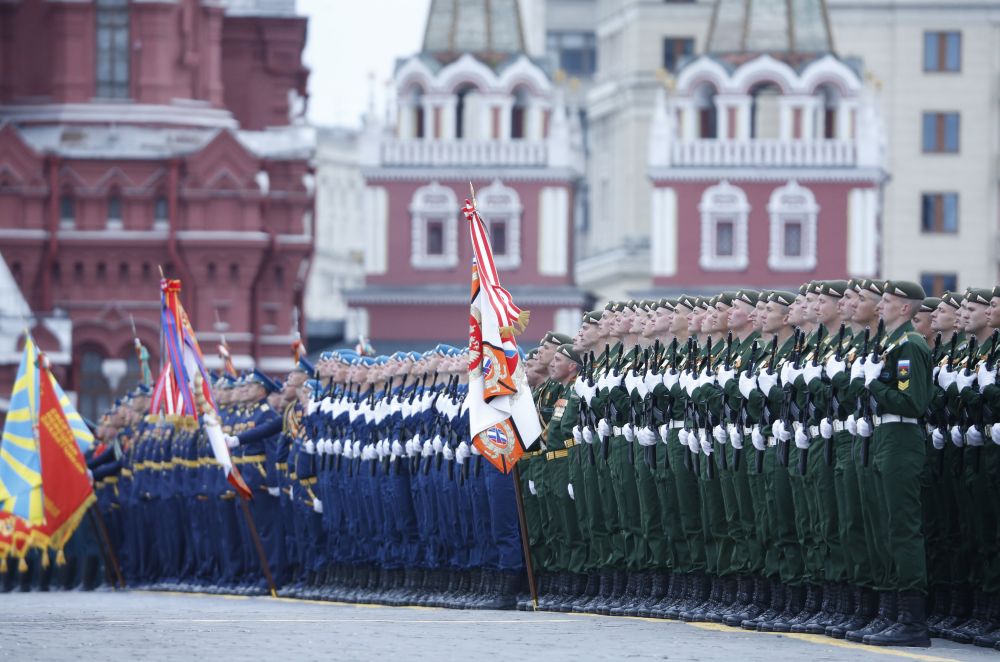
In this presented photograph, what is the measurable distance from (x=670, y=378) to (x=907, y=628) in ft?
9.34

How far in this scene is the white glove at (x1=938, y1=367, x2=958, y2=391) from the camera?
1419 cm

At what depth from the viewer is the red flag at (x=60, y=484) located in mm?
26297

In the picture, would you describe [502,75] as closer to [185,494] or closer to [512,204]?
[512,204]

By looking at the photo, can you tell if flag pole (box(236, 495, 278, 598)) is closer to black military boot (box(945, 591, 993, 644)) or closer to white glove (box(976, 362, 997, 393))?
black military boot (box(945, 591, 993, 644))

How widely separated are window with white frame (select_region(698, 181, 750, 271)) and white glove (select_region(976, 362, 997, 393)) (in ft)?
176

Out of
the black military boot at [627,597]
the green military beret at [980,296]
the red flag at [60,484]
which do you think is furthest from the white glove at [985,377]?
the red flag at [60,484]

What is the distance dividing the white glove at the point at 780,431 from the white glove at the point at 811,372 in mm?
319

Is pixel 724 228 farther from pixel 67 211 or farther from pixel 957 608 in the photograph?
pixel 957 608

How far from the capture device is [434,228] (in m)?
69.8

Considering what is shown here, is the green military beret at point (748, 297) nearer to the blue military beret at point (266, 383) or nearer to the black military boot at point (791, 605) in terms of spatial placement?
the black military boot at point (791, 605)

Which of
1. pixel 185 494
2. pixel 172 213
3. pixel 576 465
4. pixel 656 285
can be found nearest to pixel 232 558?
pixel 185 494

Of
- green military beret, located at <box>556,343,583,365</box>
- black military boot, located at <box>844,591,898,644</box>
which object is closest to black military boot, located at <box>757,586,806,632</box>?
black military boot, located at <box>844,591,898,644</box>

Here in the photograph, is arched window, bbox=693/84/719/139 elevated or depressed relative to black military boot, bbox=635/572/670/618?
elevated

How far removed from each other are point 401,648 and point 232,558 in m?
11.0
